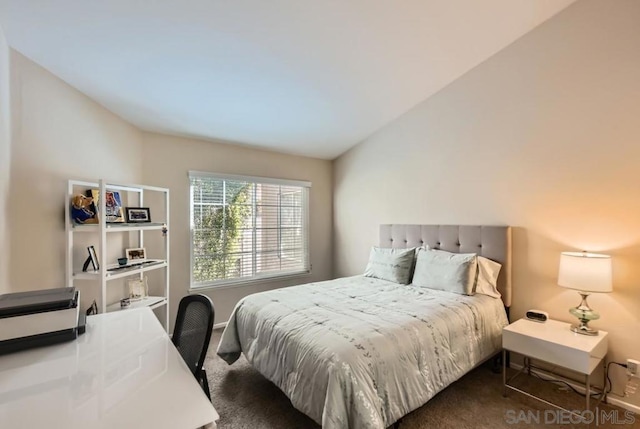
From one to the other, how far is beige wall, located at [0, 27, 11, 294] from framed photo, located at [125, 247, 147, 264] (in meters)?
1.00

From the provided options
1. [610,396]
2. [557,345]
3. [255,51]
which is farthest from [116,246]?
[610,396]

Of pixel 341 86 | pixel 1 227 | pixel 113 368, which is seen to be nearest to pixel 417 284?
pixel 341 86

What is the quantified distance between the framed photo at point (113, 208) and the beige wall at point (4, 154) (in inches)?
27.2

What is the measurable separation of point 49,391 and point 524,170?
3.39 metres

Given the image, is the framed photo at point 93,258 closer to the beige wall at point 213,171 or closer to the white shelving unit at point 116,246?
the white shelving unit at point 116,246

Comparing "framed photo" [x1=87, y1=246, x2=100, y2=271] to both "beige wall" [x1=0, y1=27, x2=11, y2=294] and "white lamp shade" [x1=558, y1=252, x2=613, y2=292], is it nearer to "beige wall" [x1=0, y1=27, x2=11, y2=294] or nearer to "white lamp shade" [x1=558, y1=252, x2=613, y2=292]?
"beige wall" [x1=0, y1=27, x2=11, y2=294]

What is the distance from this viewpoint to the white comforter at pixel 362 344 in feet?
5.20

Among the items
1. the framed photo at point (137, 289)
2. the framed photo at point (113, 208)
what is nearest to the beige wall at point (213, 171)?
the framed photo at point (137, 289)

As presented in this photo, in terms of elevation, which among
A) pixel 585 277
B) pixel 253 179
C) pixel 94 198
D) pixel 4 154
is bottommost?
pixel 585 277

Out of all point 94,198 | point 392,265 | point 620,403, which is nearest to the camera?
point 620,403

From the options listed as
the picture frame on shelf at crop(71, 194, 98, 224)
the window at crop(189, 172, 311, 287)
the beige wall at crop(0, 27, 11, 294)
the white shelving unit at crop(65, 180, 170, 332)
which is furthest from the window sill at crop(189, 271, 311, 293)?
the beige wall at crop(0, 27, 11, 294)

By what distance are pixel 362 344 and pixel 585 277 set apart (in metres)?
1.70

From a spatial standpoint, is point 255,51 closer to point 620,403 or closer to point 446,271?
point 446,271

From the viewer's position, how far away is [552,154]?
2527mm
